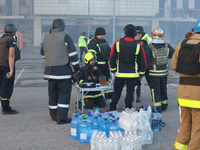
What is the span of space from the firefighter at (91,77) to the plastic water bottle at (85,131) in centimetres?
248

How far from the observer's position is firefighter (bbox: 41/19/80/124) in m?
7.52

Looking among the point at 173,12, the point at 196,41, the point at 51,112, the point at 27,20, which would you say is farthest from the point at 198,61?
the point at 173,12

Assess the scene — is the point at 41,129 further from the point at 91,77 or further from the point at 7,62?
the point at 91,77

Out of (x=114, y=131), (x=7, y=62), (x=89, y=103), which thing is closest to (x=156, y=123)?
(x=114, y=131)

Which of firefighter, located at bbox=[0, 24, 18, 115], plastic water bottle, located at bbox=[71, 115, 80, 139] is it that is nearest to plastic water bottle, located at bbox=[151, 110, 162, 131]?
plastic water bottle, located at bbox=[71, 115, 80, 139]

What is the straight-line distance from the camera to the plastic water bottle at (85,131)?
621cm

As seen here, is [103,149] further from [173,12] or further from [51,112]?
[173,12]

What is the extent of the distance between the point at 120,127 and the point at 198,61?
1.99 m

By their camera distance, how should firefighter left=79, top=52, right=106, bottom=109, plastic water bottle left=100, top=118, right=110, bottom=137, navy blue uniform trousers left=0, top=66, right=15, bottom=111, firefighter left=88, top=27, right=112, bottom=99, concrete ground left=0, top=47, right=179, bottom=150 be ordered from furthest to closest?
firefighter left=88, top=27, right=112, bottom=99 < firefighter left=79, top=52, right=106, bottom=109 < navy blue uniform trousers left=0, top=66, right=15, bottom=111 < plastic water bottle left=100, top=118, right=110, bottom=137 < concrete ground left=0, top=47, right=179, bottom=150

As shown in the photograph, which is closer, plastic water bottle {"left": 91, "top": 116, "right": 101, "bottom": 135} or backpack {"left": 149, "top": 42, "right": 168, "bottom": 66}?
plastic water bottle {"left": 91, "top": 116, "right": 101, "bottom": 135}

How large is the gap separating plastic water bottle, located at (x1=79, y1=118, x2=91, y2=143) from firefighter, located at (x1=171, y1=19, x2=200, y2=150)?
1.62 metres

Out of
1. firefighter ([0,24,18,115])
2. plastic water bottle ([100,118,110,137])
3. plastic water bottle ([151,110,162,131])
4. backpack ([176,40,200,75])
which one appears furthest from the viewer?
firefighter ([0,24,18,115])

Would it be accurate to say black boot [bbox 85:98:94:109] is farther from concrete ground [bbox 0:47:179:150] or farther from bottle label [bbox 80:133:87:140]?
bottle label [bbox 80:133:87:140]

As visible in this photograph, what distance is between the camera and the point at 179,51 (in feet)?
17.0
